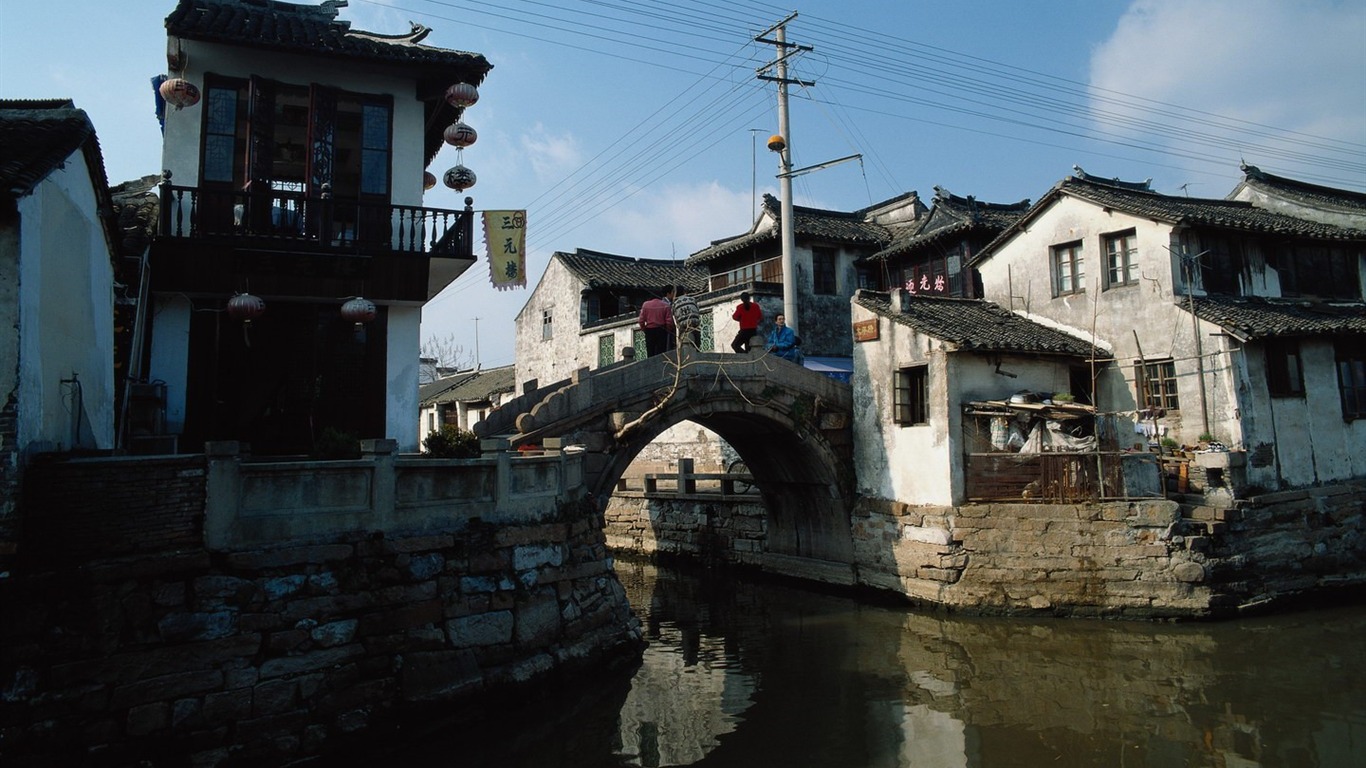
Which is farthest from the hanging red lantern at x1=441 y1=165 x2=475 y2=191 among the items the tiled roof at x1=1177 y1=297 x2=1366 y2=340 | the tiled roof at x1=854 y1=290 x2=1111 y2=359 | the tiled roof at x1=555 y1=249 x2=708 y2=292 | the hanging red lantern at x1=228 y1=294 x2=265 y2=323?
the tiled roof at x1=555 y1=249 x2=708 y2=292

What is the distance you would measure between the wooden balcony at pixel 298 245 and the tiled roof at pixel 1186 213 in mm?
12726

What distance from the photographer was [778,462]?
18.0 m

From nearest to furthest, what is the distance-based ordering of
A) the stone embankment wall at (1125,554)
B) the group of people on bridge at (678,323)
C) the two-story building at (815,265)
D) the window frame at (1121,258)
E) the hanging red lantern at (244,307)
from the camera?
the hanging red lantern at (244,307) → the stone embankment wall at (1125,554) → the group of people on bridge at (678,323) → the window frame at (1121,258) → the two-story building at (815,265)

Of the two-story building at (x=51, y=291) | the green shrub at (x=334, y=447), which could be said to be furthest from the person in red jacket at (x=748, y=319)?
the two-story building at (x=51, y=291)

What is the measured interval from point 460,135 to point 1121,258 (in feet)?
43.4

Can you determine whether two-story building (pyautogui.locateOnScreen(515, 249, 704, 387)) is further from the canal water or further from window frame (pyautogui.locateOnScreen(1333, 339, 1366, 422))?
window frame (pyautogui.locateOnScreen(1333, 339, 1366, 422))

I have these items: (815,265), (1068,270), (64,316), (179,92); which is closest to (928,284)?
(815,265)

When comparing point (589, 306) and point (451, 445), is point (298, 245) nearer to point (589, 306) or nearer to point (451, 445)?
point (451, 445)

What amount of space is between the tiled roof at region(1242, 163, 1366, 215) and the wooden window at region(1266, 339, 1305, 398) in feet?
21.1

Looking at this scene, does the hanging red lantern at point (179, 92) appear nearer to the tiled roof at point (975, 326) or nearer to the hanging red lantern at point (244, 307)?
the hanging red lantern at point (244, 307)

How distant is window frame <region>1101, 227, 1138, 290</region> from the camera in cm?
1638

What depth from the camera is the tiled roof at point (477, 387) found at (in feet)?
108

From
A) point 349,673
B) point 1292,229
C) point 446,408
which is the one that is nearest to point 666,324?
point 349,673

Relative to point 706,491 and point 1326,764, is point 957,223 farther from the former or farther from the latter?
point 1326,764
